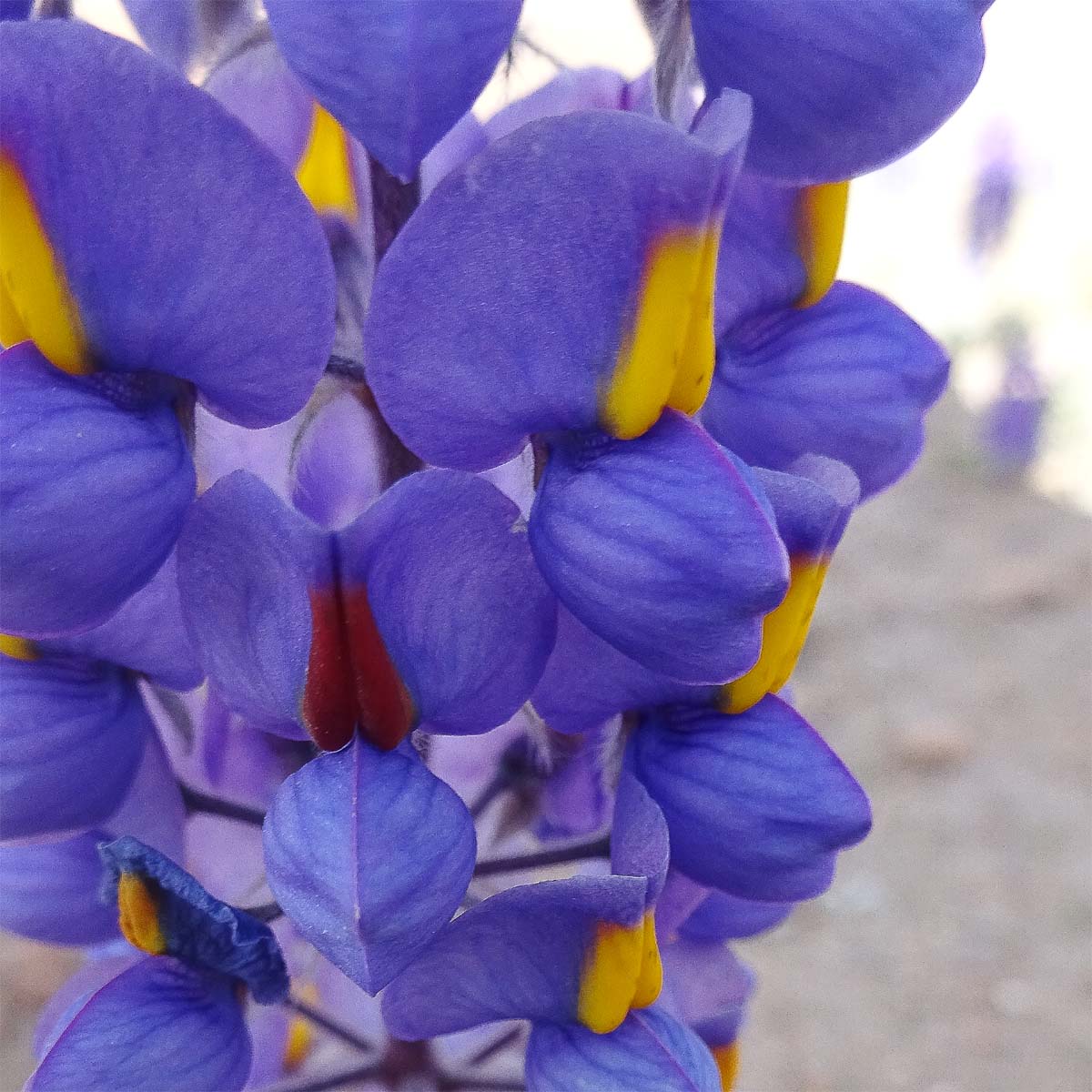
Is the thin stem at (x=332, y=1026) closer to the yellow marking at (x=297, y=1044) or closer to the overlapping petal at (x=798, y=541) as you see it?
the yellow marking at (x=297, y=1044)

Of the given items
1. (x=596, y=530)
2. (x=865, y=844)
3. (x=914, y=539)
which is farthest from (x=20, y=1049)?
(x=914, y=539)

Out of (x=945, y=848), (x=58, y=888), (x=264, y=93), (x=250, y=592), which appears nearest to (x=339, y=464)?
(x=250, y=592)

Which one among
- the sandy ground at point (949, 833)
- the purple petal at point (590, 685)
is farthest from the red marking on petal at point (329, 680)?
the sandy ground at point (949, 833)

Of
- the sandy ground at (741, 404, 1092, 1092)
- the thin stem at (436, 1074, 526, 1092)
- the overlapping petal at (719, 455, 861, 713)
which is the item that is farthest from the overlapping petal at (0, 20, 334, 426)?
the sandy ground at (741, 404, 1092, 1092)

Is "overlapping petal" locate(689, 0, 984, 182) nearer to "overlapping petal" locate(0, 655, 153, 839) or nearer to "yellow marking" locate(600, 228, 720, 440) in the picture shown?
"yellow marking" locate(600, 228, 720, 440)

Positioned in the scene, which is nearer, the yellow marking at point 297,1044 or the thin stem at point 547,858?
the thin stem at point 547,858

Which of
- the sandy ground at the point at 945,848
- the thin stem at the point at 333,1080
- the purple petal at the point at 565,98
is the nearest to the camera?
the purple petal at the point at 565,98

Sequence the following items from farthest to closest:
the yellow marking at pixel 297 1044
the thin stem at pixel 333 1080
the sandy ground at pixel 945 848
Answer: the sandy ground at pixel 945 848 → the yellow marking at pixel 297 1044 → the thin stem at pixel 333 1080
